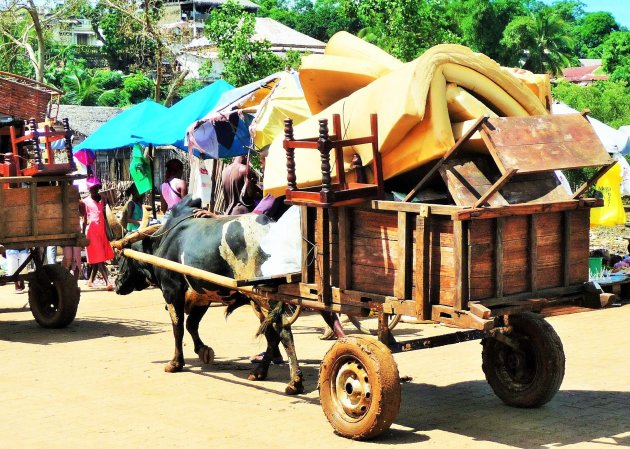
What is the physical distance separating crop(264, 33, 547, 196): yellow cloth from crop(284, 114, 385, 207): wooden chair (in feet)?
0.38

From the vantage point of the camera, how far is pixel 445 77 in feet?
22.6

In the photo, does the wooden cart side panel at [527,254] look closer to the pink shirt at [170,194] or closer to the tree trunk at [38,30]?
the pink shirt at [170,194]

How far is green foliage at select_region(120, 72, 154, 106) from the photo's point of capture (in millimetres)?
55906

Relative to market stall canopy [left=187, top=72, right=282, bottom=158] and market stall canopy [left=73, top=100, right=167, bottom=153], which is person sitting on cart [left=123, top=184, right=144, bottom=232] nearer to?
market stall canopy [left=73, top=100, right=167, bottom=153]

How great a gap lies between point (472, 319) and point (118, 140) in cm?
1055

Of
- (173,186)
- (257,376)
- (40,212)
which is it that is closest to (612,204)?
(173,186)

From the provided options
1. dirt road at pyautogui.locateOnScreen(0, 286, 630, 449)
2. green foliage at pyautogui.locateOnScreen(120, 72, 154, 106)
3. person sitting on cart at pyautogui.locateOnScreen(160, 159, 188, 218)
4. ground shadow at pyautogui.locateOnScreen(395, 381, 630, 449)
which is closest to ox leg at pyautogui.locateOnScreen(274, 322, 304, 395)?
dirt road at pyautogui.locateOnScreen(0, 286, 630, 449)

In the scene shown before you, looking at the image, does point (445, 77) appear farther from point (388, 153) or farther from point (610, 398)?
point (610, 398)

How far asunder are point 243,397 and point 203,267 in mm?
1302

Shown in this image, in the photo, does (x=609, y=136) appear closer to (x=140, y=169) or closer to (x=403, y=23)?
(x=403, y=23)

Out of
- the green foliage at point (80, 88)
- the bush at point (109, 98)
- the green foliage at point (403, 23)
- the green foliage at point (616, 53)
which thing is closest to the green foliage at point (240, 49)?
the green foliage at point (403, 23)

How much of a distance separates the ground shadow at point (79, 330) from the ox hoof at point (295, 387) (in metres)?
3.66

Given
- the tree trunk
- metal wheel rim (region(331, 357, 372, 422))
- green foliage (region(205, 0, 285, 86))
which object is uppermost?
the tree trunk

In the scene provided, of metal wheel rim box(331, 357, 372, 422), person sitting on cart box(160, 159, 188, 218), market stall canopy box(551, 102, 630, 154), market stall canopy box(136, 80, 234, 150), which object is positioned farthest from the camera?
market stall canopy box(136, 80, 234, 150)
